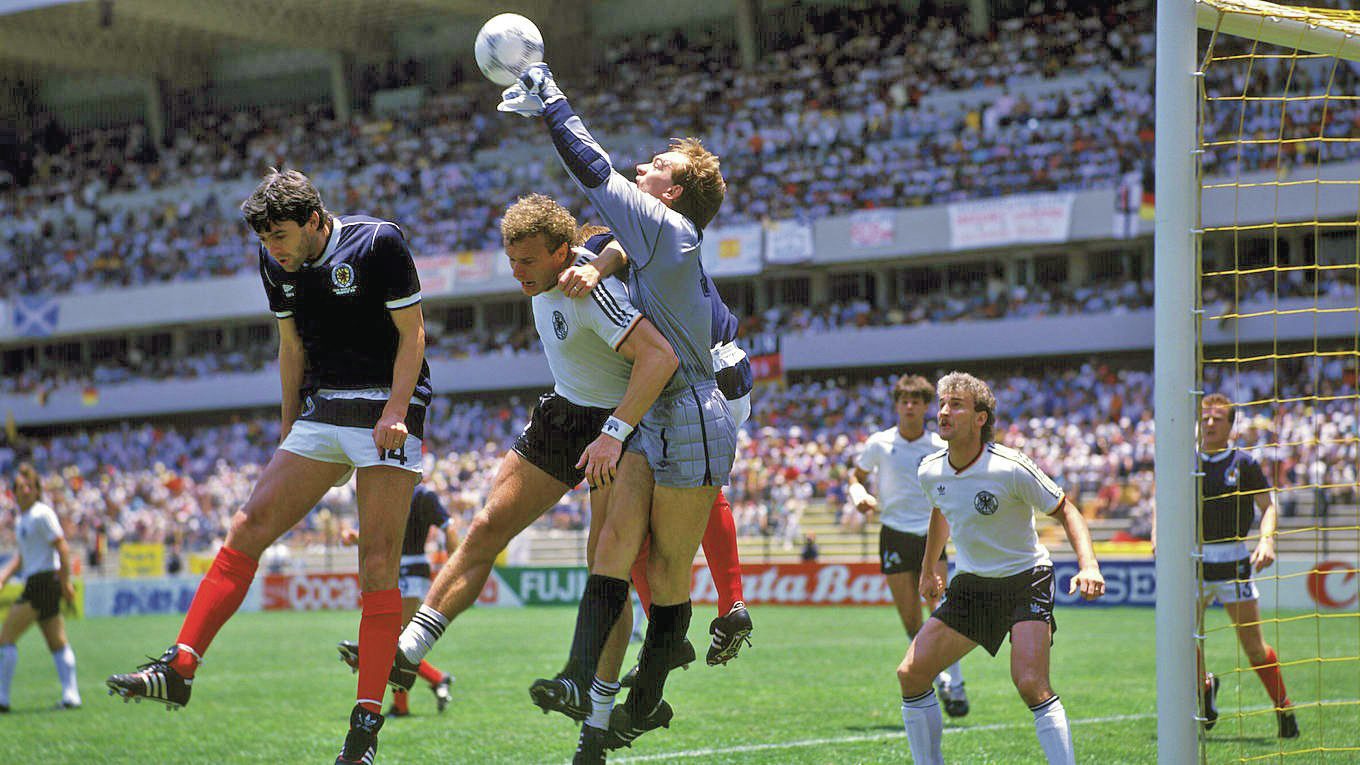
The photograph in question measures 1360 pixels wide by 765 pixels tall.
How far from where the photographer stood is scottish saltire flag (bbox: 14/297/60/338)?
48281 millimetres

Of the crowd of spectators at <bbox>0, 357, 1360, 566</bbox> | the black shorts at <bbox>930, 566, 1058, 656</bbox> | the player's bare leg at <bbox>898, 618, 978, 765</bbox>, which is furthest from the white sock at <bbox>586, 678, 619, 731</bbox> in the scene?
the crowd of spectators at <bbox>0, 357, 1360, 566</bbox>

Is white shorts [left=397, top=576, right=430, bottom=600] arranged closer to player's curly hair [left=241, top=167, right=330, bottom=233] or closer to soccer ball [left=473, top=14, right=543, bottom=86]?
player's curly hair [left=241, top=167, right=330, bottom=233]

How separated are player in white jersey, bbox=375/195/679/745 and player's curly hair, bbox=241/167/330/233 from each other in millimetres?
795

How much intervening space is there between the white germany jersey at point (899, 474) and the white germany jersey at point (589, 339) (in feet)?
14.0

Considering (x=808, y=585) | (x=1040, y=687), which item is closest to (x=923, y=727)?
(x=1040, y=687)

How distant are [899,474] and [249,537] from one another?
18.2ft

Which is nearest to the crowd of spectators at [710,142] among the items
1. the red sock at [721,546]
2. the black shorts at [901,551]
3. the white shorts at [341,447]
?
the black shorts at [901,551]

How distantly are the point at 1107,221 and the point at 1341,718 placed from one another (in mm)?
26521

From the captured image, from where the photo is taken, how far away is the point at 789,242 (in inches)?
1515

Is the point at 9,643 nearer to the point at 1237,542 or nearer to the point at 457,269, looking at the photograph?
the point at 1237,542

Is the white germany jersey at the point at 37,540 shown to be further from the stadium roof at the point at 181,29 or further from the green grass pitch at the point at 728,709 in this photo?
the stadium roof at the point at 181,29

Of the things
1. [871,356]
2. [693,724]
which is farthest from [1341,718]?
[871,356]

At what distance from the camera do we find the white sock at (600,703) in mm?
6004

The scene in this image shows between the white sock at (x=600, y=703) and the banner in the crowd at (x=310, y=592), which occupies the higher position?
the white sock at (x=600, y=703)
